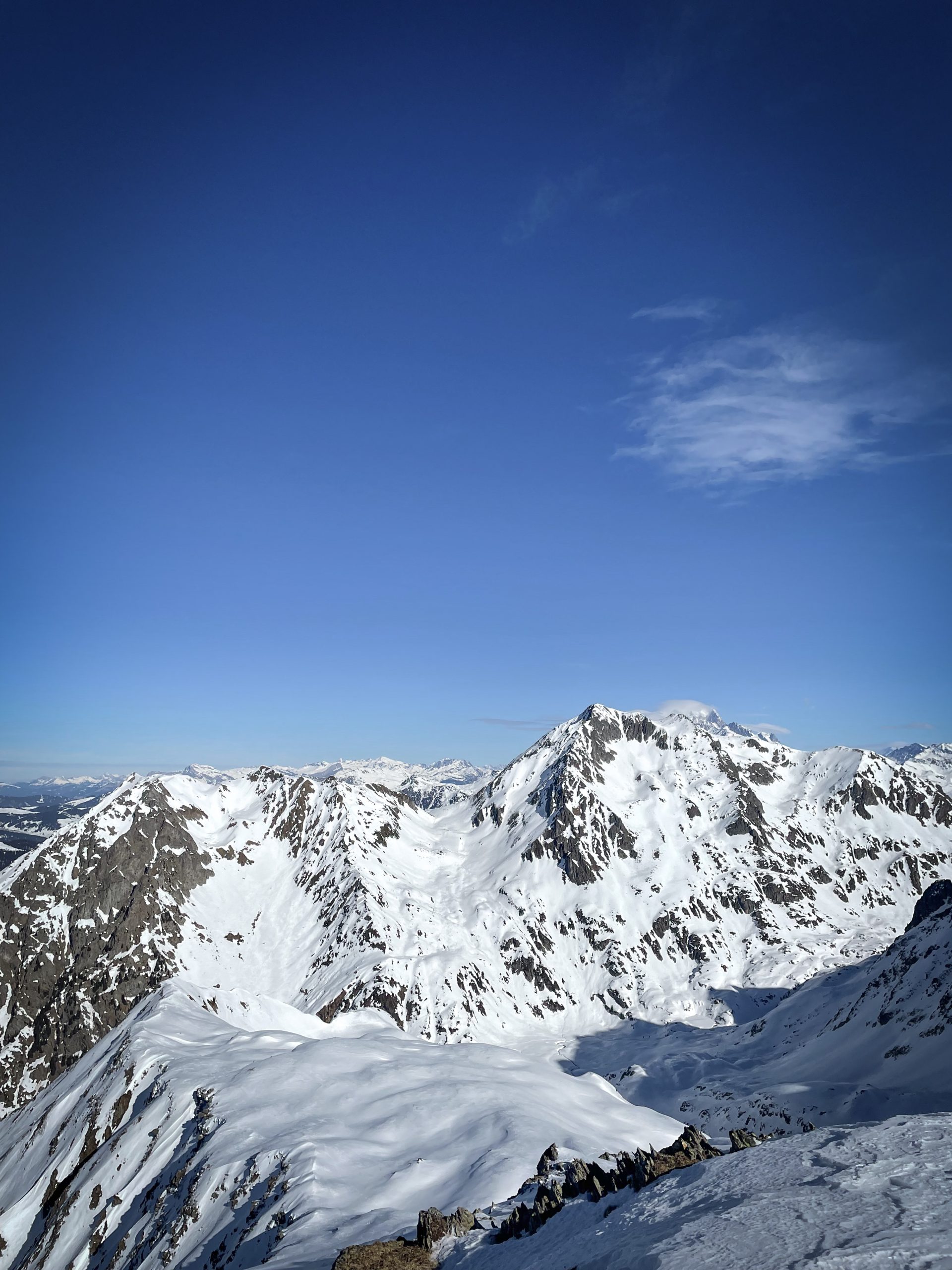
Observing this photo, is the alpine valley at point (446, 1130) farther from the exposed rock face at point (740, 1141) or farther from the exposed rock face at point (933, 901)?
the exposed rock face at point (933, 901)

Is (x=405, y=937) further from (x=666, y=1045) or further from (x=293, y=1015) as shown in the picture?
(x=293, y=1015)

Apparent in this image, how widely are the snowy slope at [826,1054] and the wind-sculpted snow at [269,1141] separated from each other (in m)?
29.0

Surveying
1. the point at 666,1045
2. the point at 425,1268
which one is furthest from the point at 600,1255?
the point at 666,1045

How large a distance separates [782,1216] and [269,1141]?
133 feet

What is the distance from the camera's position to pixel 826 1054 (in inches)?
4601

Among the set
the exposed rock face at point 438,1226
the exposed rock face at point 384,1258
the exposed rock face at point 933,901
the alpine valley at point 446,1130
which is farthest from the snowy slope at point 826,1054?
the exposed rock face at point 384,1258

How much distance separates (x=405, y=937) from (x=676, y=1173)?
190621mm

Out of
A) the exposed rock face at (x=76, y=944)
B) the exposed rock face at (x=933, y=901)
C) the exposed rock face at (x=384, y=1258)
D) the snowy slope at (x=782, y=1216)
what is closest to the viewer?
the snowy slope at (x=782, y=1216)

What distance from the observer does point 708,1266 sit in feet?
50.4

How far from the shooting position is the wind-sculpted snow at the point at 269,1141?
122 feet

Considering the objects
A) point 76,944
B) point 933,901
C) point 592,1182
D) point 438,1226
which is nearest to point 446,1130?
point 438,1226

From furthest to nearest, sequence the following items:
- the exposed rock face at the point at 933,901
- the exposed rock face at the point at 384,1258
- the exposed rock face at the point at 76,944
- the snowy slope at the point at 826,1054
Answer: the exposed rock face at the point at 76,944
the exposed rock face at the point at 933,901
the snowy slope at the point at 826,1054
the exposed rock face at the point at 384,1258

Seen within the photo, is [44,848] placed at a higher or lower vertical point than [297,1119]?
lower

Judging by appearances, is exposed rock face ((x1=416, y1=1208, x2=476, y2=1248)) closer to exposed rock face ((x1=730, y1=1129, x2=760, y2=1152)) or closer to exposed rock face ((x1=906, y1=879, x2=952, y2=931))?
exposed rock face ((x1=730, y1=1129, x2=760, y2=1152))
